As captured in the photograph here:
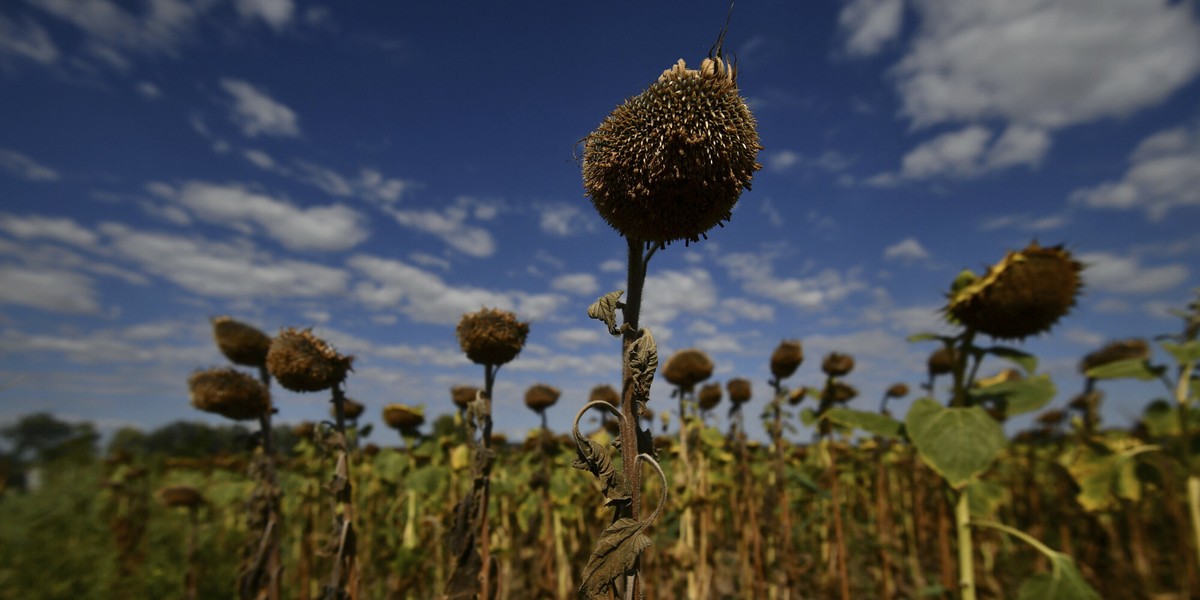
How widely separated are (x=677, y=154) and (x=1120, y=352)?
722 centimetres

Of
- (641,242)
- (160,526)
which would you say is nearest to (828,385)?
(641,242)

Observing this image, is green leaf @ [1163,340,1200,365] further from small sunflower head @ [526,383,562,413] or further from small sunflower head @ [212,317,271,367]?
small sunflower head @ [212,317,271,367]

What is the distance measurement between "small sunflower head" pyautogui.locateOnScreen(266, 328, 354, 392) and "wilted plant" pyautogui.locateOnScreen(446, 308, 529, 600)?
768 mm

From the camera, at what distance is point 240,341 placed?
3.98 meters

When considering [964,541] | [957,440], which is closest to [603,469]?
[957,440]

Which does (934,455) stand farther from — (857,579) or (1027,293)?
(857,579)

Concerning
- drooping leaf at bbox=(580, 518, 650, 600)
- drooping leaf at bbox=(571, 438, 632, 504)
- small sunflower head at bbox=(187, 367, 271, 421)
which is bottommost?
drooping leaf at bbox=(580, 518, 650, 600)

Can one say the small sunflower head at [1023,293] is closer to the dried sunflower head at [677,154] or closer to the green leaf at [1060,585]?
the green leaf at [1060,585]

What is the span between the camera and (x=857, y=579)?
313 inches

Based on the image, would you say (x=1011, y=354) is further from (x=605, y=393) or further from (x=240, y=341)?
(x=240, y=341)

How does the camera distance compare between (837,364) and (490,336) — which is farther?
(837,364)

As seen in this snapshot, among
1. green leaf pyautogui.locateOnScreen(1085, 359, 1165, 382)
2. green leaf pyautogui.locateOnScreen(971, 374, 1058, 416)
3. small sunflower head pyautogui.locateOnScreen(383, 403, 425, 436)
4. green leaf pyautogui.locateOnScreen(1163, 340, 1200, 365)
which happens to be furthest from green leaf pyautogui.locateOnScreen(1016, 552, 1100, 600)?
small sunflower head pyautogui.locateOnScreen(383, 403, 425, 436)

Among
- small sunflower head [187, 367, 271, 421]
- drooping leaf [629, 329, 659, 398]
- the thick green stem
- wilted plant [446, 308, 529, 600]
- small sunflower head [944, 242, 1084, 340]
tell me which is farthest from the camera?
small sunflower head [187, 367, 271, 421]

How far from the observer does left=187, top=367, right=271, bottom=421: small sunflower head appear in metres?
3.73
